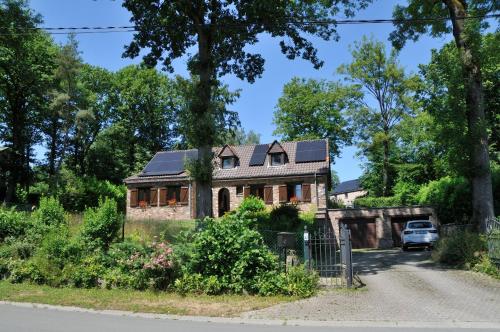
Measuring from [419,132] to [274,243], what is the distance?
32.0 meters

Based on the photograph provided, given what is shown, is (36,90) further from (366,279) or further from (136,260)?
(366,279)

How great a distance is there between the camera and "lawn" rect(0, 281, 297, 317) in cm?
927

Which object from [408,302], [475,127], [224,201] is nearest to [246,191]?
[224,201]

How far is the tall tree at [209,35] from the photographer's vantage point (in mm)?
15164

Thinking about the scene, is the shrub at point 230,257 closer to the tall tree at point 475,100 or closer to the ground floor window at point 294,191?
the tall tree at point 475,100

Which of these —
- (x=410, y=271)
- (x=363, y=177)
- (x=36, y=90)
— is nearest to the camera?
(x=410, y=271)

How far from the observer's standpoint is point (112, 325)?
7.88 meters

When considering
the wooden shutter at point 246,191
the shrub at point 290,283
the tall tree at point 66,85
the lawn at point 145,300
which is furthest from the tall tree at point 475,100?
the tall tree at point 66,85

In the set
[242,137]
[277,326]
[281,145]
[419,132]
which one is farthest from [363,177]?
[277,326]

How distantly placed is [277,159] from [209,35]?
64.9ft

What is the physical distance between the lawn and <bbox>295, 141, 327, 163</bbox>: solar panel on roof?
24303mm

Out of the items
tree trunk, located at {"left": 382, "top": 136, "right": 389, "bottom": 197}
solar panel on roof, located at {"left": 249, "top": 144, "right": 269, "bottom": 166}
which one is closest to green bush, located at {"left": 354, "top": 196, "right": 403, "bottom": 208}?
tree trunk, located at {"left": 382, "top": 136, "right": 389, "bottom": 197}

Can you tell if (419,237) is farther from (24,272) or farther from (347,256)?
(24,272)

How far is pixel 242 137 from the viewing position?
6825 centimetres
